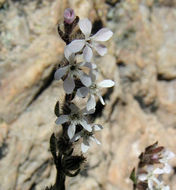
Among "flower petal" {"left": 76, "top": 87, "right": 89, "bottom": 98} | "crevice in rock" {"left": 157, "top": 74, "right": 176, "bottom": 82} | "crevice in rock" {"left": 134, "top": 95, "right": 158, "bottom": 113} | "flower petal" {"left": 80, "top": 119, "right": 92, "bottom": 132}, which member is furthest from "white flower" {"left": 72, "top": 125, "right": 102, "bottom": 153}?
"crevice in rock" {"left": 157, "top": 74, "right": 176, "bottom": 82}

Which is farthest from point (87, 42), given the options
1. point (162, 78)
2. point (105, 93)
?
point (162, 78)

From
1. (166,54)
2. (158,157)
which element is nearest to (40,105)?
(158,157)

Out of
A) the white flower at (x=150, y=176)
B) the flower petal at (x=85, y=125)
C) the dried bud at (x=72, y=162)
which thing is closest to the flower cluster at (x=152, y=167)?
the white flower at (x=150, y=176)

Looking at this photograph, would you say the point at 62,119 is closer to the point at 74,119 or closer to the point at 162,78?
the point at 74,119

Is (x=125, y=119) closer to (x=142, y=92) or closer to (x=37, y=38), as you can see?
(x=142, y=92)

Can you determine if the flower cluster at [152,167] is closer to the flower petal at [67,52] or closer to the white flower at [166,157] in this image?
the white flower at [166,157]

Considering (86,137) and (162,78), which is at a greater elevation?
(86,137)

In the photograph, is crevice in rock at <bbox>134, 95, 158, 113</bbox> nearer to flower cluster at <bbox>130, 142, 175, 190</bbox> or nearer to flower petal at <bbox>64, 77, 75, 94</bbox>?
flower cluster at <bbox>130, 142, 175, 190</bbox>
